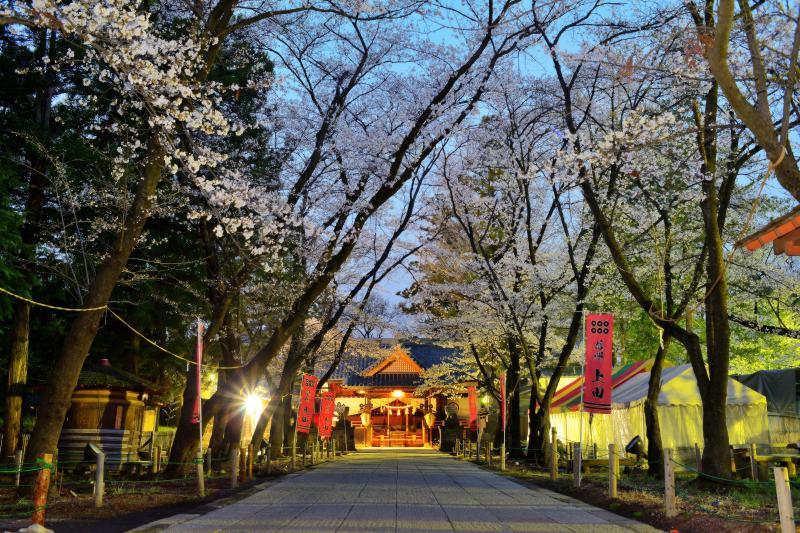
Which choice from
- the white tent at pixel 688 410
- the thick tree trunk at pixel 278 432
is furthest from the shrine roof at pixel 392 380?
the white tent at pixel 688 410

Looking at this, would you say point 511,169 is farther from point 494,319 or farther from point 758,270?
point 758,270

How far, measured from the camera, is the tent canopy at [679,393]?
20016 mm

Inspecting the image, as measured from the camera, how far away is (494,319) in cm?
2414

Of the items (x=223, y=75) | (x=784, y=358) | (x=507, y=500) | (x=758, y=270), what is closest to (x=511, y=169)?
(x=758, y=270)

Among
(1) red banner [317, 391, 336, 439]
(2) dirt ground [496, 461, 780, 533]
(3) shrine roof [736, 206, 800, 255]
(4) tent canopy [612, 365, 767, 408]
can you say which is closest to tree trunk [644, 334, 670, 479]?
(2) dirt ground [496, 461, 780, 533]

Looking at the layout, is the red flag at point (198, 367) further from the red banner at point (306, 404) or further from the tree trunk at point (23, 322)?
the red banner at point (306, 404)

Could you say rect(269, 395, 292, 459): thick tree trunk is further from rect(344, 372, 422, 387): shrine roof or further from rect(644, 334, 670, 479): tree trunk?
rect(344, 372, 422, 387): shrine roof

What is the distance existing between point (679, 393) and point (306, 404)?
1155 centimetres

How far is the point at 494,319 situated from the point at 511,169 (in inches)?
209

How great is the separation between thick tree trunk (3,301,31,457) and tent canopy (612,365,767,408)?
15.6 meters

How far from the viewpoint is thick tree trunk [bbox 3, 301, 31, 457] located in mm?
16047

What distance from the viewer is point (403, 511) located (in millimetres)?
9820

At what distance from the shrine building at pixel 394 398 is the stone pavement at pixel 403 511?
28.3m

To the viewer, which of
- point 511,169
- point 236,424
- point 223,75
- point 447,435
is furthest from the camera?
point 447,435
